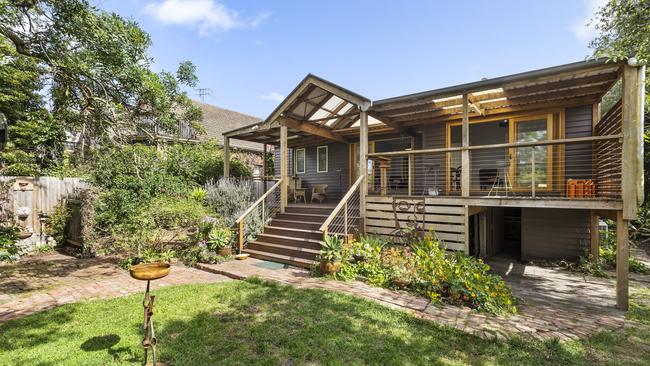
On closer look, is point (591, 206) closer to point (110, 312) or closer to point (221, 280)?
point (221, 280)

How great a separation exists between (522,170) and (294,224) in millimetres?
7010

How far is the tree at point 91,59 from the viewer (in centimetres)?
580

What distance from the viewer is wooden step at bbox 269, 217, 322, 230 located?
822cm

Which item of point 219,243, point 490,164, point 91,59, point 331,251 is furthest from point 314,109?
point 490,164

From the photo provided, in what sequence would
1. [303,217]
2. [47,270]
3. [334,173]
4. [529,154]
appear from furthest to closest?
[334,173] → [303,217] → [529,154] → [47,270]

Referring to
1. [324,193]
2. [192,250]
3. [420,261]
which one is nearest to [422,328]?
[420,261]

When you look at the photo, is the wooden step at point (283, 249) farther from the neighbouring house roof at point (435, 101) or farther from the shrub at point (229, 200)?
the neighbouring house roof at point (435, 101)

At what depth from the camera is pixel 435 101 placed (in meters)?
7.73

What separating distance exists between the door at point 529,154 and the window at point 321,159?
704 centimetres

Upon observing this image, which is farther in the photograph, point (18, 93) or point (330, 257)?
point (18, 93)

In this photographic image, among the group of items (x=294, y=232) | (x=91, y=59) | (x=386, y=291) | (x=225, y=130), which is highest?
(x=225, y=130)

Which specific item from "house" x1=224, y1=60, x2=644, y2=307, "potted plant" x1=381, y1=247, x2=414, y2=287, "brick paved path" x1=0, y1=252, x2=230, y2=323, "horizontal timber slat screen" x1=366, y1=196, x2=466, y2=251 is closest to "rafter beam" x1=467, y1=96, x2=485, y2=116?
"house" x1=224, y1=60, x2=644, y2=307

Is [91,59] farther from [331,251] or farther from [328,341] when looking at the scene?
[328,341]

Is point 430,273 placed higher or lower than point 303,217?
lower
